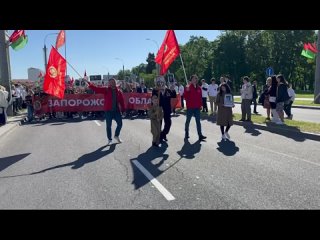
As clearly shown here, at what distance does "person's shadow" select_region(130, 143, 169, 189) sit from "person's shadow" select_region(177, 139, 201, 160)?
17.8 inches

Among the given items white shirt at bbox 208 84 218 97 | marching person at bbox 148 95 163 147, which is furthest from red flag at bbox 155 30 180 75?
white shirt at bbox 208 84 218 97

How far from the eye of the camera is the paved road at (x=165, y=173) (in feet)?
16.1

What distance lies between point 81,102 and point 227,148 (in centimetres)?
1271

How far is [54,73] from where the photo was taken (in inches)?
396

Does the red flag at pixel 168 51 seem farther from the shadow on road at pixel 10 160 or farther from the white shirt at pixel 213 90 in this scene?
the white shirt at pixel 213 90

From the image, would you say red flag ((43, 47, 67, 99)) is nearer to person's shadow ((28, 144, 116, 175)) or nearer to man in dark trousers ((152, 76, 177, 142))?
person's shadow ((28, 144, 116, 175))

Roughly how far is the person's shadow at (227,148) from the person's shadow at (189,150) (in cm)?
61

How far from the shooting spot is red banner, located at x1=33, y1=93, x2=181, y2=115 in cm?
1898

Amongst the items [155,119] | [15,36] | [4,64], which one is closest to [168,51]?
[155,119]

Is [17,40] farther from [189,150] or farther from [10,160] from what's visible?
[189,150]
